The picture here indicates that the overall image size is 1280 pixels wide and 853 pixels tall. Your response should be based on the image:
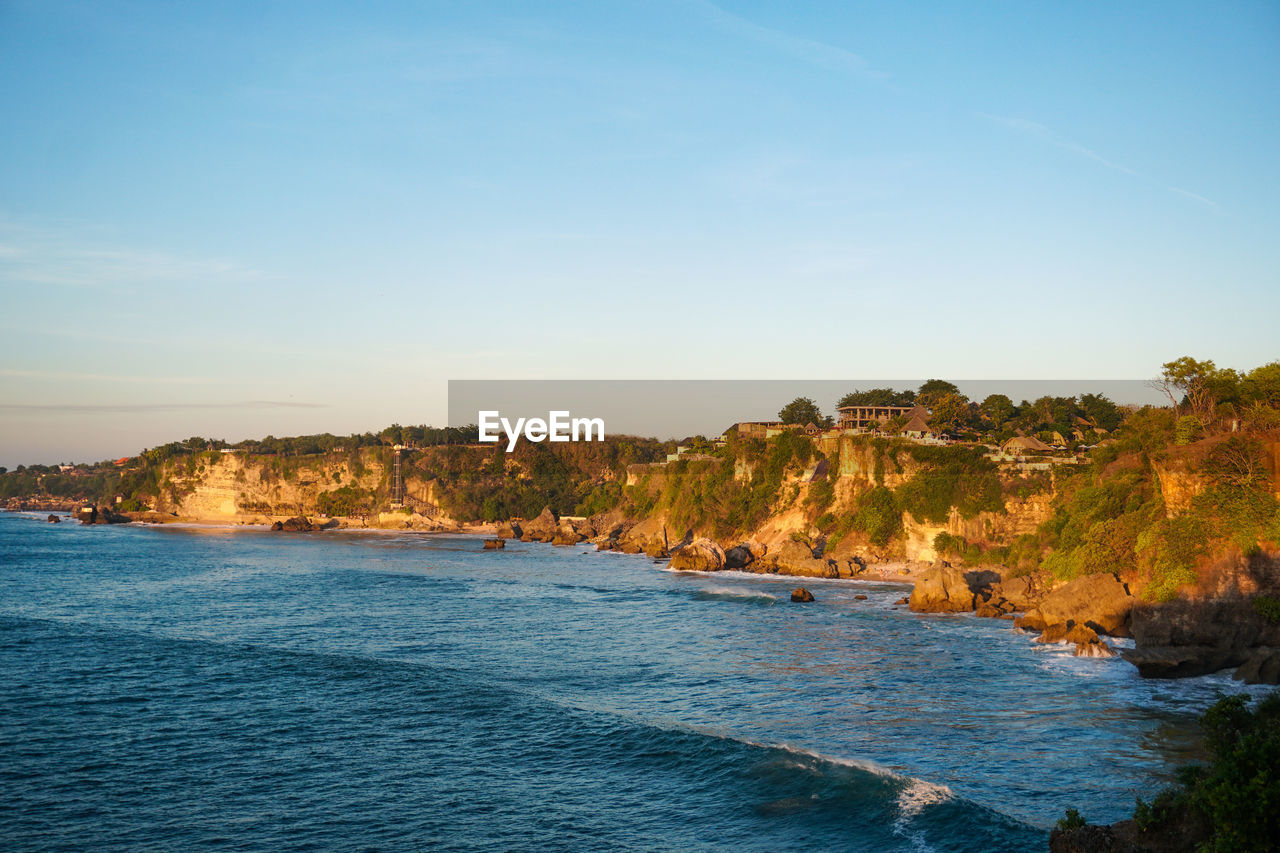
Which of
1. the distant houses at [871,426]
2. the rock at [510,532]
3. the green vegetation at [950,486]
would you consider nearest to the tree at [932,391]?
the distant houses at [871,426]

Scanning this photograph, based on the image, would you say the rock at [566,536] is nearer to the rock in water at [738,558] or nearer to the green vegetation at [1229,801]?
the rock in water at [738,558]

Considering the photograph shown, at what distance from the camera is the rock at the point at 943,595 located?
47188 mm

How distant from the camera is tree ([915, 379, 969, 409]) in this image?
93.0m

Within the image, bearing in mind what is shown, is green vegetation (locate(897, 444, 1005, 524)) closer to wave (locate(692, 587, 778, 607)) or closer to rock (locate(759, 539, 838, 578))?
rock (locate(759, 539, 838, 578))

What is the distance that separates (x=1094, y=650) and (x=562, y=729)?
22.2m

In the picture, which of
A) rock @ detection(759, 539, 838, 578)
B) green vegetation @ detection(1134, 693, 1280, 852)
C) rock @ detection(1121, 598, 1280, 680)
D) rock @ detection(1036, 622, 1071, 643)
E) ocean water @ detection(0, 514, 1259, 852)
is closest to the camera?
green vegetation @ detection(1134, 693, 1280, 852)

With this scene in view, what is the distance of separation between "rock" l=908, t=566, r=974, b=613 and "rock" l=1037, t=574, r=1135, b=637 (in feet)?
23.0

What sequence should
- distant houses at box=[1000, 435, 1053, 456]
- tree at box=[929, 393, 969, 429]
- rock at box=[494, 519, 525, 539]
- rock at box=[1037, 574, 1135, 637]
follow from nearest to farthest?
rock at box=[1037, 574, 1135, 637], distant houses at box=[1000, 435, 1053, 456], tree at box=[929, 393, 969, 429], rock at box=[494, 519, 525, 539]

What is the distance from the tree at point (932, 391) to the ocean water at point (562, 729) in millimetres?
49229

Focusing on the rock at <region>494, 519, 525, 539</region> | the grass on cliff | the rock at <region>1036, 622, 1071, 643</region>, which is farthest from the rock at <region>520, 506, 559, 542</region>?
the grass on cliff

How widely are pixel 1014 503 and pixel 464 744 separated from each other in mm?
47821

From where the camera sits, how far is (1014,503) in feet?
199

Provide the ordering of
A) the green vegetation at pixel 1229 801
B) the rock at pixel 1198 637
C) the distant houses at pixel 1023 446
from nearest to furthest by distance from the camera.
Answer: the green vegetation at pixel 1229 801, the rock at pixel 1198 637, the distant houses at pixel 1023 446

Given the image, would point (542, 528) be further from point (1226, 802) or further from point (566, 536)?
point (1226, 802)
